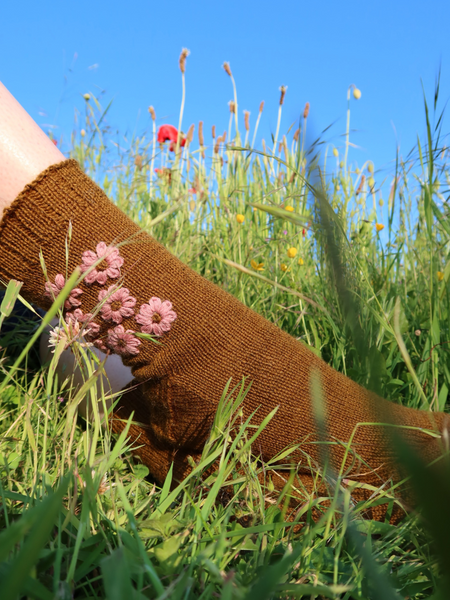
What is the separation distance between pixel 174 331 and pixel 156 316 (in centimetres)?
5

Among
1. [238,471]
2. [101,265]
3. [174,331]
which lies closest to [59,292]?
[101,265]

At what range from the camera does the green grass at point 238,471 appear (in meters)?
0.22

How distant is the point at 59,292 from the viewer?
945mm

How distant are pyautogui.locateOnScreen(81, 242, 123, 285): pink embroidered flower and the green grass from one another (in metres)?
0.12

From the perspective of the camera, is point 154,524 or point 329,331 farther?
point 329,331

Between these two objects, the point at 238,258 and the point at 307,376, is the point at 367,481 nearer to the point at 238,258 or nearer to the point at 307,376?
the point at 307,376

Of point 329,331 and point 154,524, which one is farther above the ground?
point 329,331

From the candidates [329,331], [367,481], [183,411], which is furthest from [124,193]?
[367,481]

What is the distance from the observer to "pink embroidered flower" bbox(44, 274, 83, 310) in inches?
36.1

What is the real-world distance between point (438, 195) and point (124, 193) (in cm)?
141

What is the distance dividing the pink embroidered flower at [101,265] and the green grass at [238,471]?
0.12 meters

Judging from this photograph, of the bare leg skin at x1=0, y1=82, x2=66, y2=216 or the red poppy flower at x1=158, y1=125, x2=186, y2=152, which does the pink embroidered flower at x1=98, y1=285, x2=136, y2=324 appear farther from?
the red poppy flower at x1=158, y1=125, x2=186, y2=152

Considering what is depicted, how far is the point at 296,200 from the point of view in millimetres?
2051

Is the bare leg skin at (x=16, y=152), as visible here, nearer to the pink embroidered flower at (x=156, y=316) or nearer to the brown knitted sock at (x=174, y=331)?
the brown knitted sock at (x=174, y=331)
